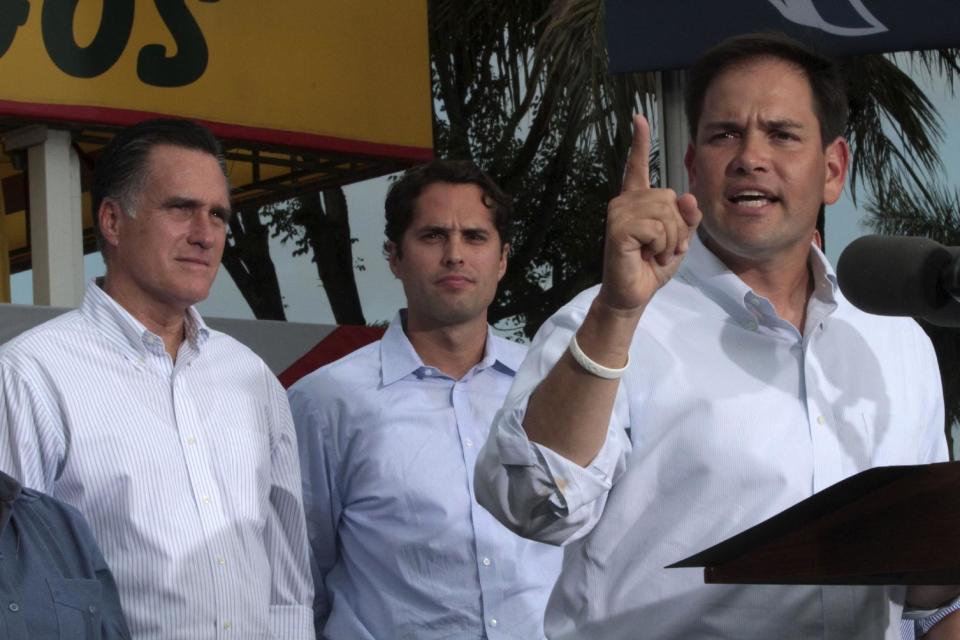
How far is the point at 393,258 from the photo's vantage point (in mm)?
4441

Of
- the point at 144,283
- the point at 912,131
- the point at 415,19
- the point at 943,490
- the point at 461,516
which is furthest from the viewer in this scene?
the point at 912,131

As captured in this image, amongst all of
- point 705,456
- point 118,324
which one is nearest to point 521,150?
point 118,324

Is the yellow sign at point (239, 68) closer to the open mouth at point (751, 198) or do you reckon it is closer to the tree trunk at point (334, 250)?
the open mouth at point (751, 198)

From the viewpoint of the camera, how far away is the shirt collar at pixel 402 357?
164 inches

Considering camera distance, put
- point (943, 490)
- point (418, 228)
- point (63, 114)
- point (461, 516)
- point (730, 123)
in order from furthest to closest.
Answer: point (63, 114)
point (418, 228)
point (461, 516)
point (730, 123)
point (943, 490)

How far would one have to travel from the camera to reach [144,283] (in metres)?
3.39

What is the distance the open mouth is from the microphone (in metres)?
0.68

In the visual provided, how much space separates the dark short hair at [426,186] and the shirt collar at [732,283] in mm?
1932

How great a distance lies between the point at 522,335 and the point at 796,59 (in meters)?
12.1

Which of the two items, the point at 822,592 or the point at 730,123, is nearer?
the point at 822,592

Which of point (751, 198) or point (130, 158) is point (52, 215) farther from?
point (751, 198)

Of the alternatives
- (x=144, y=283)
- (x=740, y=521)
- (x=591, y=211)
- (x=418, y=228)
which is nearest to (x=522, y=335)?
(x=591, y=211)

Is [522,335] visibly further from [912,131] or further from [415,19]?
[415,19]

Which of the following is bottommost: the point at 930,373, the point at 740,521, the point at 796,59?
the point at 740,521
